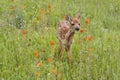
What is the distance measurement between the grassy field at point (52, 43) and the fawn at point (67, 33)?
6.8 inches

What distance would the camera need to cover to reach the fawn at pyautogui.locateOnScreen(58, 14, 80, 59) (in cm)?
540

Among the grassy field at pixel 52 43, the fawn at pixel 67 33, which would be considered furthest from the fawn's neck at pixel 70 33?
the grassy field at pixel 52 43

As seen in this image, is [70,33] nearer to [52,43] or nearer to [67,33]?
[67,33]

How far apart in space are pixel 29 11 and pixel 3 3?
27.5 inches

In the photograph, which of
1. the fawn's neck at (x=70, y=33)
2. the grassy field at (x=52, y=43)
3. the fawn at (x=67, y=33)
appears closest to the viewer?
the grassy field at (x=52, y=43)

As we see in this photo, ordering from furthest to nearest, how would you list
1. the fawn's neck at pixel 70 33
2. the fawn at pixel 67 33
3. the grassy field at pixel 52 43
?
the fawn's neck at pixel 70 33 < the fawn at pixel 67 33 < the grassy field at pixel 52 43

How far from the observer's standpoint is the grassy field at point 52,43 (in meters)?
5.19

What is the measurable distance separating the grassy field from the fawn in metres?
0.17

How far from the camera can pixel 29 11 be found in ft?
26.2

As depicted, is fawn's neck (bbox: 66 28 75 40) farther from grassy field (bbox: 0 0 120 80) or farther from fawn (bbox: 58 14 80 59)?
grassy field (bbox: 0 0 120 80)

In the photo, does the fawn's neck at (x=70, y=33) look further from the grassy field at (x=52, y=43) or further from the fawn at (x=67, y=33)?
the grassy field at (x=52, y=43)

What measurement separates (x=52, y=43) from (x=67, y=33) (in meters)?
1.51

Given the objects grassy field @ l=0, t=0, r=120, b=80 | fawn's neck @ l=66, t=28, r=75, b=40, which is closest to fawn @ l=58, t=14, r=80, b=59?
fawn's neck @ l=66, t=28, r=75, b=40

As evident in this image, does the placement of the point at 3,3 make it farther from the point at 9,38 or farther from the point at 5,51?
the point at 5,51
